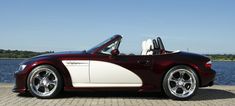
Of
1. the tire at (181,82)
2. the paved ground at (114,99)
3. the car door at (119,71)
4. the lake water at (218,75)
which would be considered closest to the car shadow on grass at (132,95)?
the paved ground at (114,99)

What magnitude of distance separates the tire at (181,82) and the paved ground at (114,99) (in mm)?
161

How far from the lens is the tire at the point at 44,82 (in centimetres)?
903

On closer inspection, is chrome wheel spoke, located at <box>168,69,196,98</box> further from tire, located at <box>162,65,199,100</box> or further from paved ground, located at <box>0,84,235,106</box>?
paved ground, located at <box>0,84,235,106</box>

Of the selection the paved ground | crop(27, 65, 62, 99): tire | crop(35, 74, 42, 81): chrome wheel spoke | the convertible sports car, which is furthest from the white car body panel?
crop(35, 74, 42, 81): chrome wheel spoke

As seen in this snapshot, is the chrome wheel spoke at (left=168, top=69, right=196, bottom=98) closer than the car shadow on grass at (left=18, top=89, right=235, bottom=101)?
Yes

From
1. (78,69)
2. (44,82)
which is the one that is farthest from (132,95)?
(44,82)

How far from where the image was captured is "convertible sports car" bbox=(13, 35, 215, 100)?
357 inches

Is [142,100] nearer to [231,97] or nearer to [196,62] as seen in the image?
[196,62]

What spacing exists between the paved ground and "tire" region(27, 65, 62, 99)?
0.16 meters

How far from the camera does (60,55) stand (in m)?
9.21

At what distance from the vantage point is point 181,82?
9219 mm

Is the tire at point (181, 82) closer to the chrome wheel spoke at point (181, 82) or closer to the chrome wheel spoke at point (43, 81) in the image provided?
the chrome wheel spoke at point (181, 82)

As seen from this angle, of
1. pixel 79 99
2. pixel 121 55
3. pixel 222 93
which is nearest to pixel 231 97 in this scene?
pixel 222 93

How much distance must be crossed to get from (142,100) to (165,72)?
77cm
